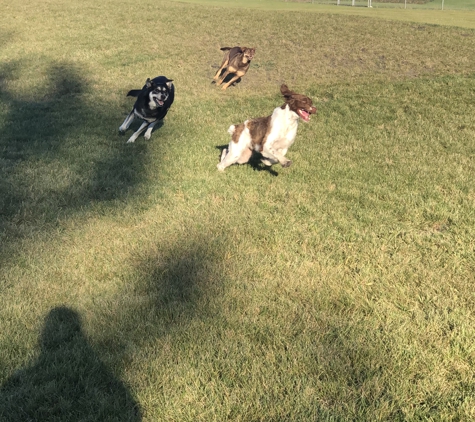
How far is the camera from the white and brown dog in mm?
6094

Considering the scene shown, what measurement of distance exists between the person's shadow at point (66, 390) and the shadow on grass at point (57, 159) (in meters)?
2.03

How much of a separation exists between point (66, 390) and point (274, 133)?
4.50m

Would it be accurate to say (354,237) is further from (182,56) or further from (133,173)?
(182,56)

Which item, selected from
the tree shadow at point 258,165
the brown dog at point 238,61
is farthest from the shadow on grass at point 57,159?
the brown dog at point 238,61

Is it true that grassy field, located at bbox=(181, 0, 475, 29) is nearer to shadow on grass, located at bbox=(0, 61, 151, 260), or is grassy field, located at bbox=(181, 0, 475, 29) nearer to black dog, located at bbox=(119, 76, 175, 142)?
black dog, located at bbox=(119, 76, 175, 142)

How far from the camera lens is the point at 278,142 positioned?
639 centimetres

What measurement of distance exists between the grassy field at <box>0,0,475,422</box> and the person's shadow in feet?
0.04

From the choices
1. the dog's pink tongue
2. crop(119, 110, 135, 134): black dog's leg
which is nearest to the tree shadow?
the dog's pink tongue

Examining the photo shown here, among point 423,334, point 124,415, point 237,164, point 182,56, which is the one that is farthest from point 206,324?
point 182,56

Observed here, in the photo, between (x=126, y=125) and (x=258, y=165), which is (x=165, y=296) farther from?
(x=126, y=125)

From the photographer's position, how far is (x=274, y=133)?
20.7 ft

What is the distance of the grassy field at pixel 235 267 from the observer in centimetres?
275

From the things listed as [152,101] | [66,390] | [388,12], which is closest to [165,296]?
[66,390]

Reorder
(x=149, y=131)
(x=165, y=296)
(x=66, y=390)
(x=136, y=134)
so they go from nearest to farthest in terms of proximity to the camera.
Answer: (x=66, y=390)
(x=165, y=296)
(x=136, y=134)
(x=149, y=131)
